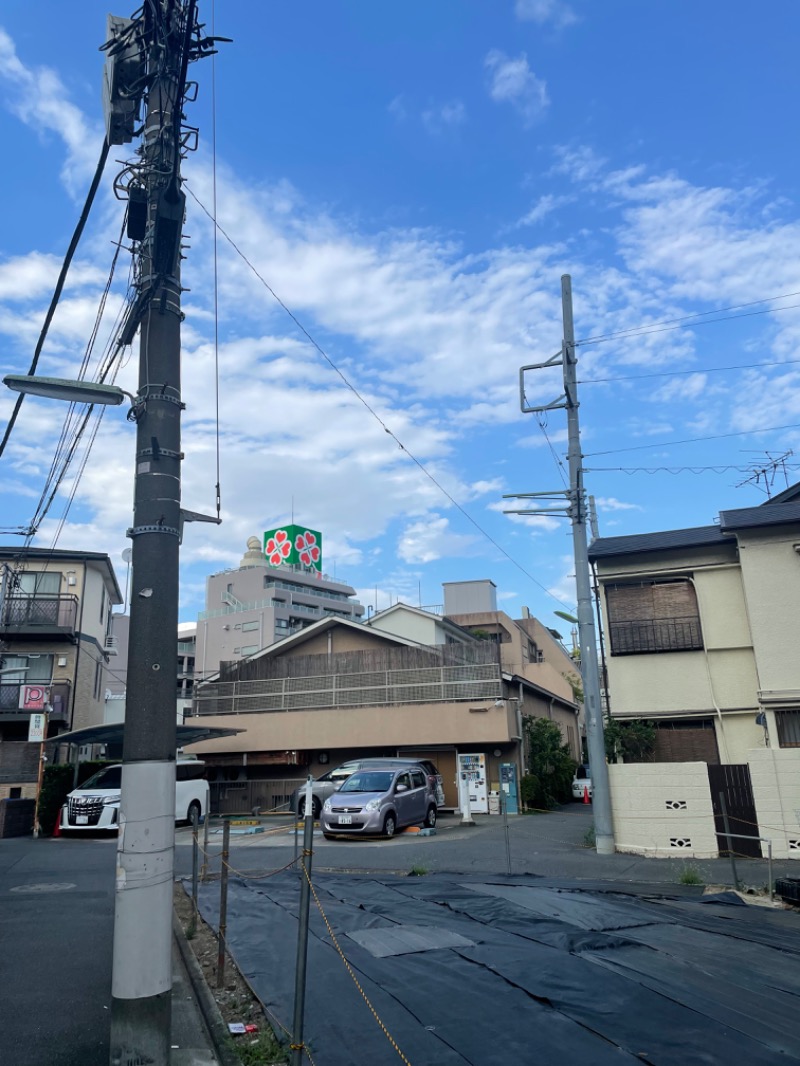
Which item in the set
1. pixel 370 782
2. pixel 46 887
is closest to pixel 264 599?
pixel 370 782

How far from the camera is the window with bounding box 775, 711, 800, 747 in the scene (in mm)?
17031

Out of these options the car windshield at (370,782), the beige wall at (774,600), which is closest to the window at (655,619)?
the beige wall at (774,600)

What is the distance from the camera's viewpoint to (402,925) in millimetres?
8094

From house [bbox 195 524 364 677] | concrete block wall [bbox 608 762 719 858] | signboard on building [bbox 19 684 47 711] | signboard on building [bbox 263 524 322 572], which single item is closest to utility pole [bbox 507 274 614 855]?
concrete block wall [bbox 608 762 719 858]

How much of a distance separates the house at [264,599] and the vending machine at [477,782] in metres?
36.8

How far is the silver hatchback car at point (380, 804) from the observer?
18062mm

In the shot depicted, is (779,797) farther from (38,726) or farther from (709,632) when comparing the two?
(38,726)

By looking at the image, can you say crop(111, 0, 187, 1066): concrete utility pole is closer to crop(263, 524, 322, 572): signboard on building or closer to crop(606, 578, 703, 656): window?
crop(606, 578, 703, 656): window

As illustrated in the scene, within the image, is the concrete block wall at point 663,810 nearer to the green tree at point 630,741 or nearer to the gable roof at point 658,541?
the green tree at point 630,741

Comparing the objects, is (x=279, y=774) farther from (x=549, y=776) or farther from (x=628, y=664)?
(x=628, y=664)

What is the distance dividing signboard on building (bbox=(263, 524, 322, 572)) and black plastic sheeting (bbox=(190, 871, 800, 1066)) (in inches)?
2603

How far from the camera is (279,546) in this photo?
249ft

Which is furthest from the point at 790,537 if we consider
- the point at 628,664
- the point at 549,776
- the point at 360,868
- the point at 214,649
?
the point at 214,649

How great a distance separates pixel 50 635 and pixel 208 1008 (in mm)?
25958
